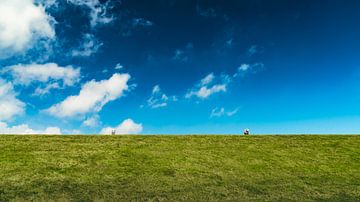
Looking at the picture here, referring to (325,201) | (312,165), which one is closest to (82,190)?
(325,201)

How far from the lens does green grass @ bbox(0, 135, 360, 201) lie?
15.1 m

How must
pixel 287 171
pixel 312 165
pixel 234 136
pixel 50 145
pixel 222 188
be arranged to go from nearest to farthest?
pixel 222 188 → pixel 287 171 → pixel 312 165 → pixel 50 145 → pixel 234 136

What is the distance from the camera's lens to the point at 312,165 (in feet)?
65.7

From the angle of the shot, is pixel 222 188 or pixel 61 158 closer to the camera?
pixel 222 188

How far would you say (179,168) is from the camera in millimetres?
18578

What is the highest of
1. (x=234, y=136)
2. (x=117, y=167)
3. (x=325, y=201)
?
(x=234, y=136)

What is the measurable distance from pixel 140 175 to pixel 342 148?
1339 centimetres

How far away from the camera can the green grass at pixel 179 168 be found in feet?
49.5

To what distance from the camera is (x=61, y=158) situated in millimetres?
19562

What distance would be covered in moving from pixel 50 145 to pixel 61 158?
2.90 meters

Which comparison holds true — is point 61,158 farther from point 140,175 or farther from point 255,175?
point 255,175

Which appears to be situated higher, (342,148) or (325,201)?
(342,148)

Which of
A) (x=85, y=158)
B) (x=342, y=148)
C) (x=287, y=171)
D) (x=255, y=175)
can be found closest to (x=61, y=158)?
(x=85, y=158)

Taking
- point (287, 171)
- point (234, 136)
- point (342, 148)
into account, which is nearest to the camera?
point (287, 171)
